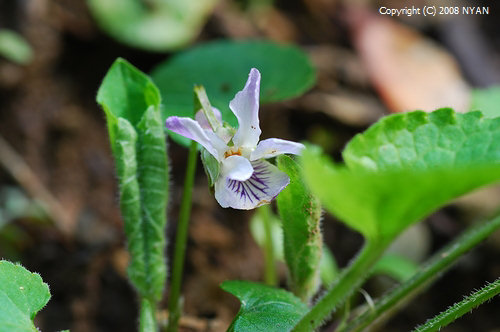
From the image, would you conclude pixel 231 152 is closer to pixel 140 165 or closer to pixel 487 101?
pixel 140 165

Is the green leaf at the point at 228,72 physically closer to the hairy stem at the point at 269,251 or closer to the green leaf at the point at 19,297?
the hairy stem at the point at 269,251

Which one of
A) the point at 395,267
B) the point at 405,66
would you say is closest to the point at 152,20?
the point at 405,66

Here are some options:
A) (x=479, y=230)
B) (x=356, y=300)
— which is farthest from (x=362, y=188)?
(x=356, y=300)

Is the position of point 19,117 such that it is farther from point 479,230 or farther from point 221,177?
point 479,230

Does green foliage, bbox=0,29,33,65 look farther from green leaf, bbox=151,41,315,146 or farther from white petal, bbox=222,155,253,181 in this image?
white petal, bbox=222,155,253,181

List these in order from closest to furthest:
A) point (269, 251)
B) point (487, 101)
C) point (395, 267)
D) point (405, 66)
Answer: point (269, 251) → point (395, 267) → point (487, 101) → point (405, 66)

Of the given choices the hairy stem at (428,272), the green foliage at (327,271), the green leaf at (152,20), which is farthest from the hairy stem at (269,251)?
the green leaf at (152,20)
